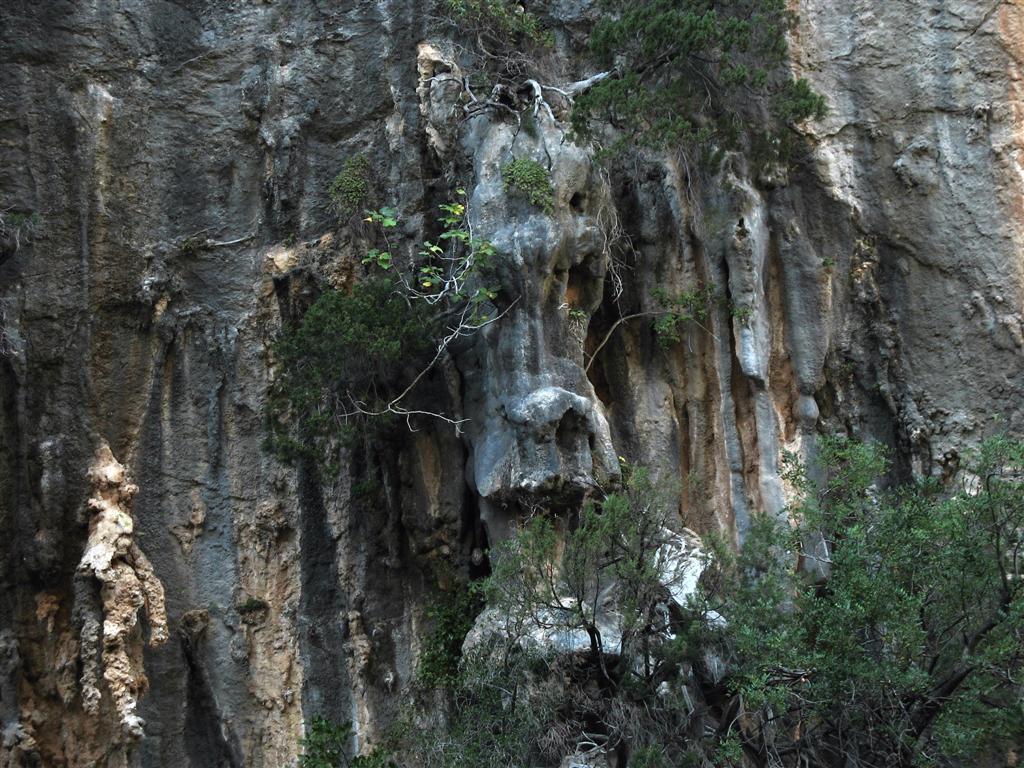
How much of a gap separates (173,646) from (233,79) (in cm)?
808

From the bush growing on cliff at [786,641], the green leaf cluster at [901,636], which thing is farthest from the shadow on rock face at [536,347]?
the green leaf cluster at [901,636]

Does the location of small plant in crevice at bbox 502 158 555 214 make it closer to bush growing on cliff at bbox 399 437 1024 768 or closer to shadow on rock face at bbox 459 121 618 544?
shadow on rock face at bbox 459 121 618 544

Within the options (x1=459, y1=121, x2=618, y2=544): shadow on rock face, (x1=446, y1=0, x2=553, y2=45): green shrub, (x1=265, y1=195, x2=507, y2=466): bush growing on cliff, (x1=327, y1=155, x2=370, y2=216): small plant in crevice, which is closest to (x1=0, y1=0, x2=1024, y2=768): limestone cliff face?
(x1=459, y1=121, x2=618, y2=544): shadow on rock face

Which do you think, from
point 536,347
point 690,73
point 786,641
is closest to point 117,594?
point 536,347

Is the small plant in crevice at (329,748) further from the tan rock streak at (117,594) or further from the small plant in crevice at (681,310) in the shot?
the small plant in crevice at (681,310)

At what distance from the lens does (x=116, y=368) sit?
17.8 metres

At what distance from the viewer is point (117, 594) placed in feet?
52.7

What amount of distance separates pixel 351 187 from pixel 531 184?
2807 millimetres

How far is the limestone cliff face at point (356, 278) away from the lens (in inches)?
651

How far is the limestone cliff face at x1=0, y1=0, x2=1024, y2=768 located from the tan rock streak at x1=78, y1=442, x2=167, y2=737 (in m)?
0.11

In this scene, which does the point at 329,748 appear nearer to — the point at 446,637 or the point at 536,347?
the point at 446,637

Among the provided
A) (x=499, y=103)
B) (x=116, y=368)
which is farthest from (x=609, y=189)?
(x=116, y=368)

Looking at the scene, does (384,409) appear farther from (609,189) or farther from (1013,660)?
(1013,660)

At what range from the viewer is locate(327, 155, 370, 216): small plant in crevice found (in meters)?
17.7
